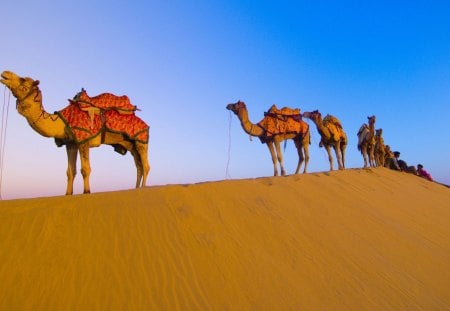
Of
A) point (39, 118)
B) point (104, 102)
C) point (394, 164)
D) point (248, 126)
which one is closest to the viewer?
point (39, 118)

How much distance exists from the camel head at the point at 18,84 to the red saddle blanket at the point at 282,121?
7.41 meters

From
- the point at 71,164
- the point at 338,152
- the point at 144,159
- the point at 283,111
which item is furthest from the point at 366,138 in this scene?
the point at 71,164

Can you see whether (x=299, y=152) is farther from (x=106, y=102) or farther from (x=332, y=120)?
(x=106, y=102)

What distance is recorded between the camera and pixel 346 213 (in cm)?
759

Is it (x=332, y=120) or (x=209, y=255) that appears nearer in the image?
(x=209, y=255)

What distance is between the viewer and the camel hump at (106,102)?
329 inches

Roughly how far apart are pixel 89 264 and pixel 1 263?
3.48ft

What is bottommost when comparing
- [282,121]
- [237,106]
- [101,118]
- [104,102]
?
[101,118]

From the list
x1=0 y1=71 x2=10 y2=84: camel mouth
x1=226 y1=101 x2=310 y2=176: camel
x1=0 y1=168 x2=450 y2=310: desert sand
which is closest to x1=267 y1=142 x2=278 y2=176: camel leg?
x1=226 y1=101 x2=310 y2=176: camel

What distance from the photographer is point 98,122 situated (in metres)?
8.45

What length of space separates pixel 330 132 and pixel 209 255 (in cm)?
1186

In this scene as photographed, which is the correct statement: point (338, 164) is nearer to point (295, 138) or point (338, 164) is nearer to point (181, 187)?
point (295, 138)

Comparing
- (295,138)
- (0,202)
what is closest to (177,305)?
(0,202)

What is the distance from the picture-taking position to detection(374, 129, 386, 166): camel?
20.7 m
